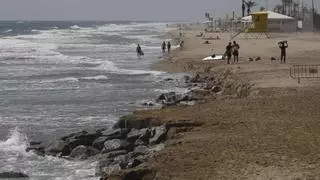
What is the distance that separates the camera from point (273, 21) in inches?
2800

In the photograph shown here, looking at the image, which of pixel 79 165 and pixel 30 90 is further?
pixel 30 90

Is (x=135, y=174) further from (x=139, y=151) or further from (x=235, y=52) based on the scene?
(x=235, y=52)

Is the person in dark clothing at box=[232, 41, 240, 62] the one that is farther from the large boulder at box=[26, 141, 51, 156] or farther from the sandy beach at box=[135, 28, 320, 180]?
the large boulder at box=[26, 141, 51, 156]

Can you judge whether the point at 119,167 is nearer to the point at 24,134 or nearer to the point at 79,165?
the point at 79,165

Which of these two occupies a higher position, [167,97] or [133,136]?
[133,136]

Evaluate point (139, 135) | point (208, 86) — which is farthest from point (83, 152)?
point (208, 86)

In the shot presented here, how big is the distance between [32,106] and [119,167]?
13593 millimetres

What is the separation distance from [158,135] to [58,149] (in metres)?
3.05

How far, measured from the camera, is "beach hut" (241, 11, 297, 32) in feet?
204

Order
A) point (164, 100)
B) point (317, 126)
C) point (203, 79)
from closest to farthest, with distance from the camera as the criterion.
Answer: point (317, 126) < point (164, 100) < point (203, 79)

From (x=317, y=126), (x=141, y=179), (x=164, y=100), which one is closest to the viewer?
(x=141, y=179)

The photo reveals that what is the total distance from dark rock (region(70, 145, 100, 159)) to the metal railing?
10335mm

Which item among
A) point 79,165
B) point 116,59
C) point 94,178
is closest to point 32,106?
point 79,165

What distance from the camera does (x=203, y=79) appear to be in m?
32.3
